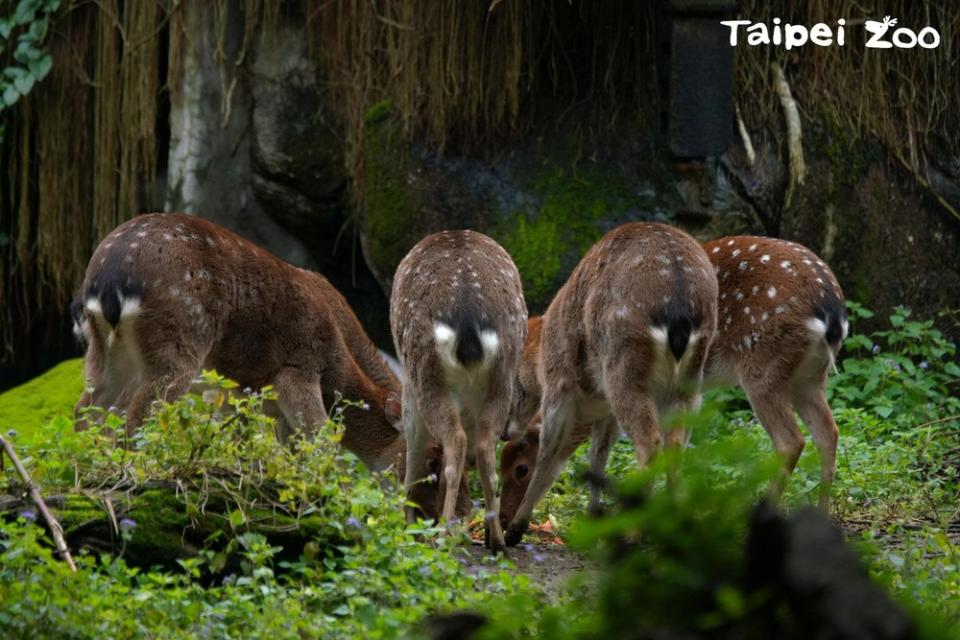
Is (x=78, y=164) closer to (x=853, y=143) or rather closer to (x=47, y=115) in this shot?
(x=47, y=115)

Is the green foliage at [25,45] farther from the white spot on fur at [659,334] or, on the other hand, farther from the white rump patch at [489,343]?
the white spot on fur at [659,334]

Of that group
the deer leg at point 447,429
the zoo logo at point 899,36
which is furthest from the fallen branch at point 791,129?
the deer leg at point 447,429

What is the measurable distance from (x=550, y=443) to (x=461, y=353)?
2.81 ft

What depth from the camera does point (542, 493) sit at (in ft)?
23.8

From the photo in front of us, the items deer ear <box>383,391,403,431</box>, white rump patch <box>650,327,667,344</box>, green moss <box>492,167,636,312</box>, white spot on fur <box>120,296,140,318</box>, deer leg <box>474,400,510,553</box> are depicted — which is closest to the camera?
white rump patch <box>650,327,667,344</box>

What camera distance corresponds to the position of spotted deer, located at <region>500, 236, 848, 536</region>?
7254mm

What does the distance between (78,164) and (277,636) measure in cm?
789

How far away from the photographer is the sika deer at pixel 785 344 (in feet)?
23.8

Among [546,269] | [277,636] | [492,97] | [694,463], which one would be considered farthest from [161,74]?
[694,463]

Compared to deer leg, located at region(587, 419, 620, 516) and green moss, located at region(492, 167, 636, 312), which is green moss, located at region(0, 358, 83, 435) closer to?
green moss, located at region(492, 167, 636, 312)

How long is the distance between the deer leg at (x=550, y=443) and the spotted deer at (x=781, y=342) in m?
0.33

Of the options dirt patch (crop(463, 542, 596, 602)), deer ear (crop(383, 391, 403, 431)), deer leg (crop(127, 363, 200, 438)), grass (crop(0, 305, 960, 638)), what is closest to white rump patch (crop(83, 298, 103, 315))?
deer leg (crop(127, 363, 200, 438))

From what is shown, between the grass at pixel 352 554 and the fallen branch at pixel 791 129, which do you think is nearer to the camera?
the grass at pixel 352 554

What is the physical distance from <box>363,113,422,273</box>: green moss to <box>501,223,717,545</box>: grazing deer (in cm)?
300
